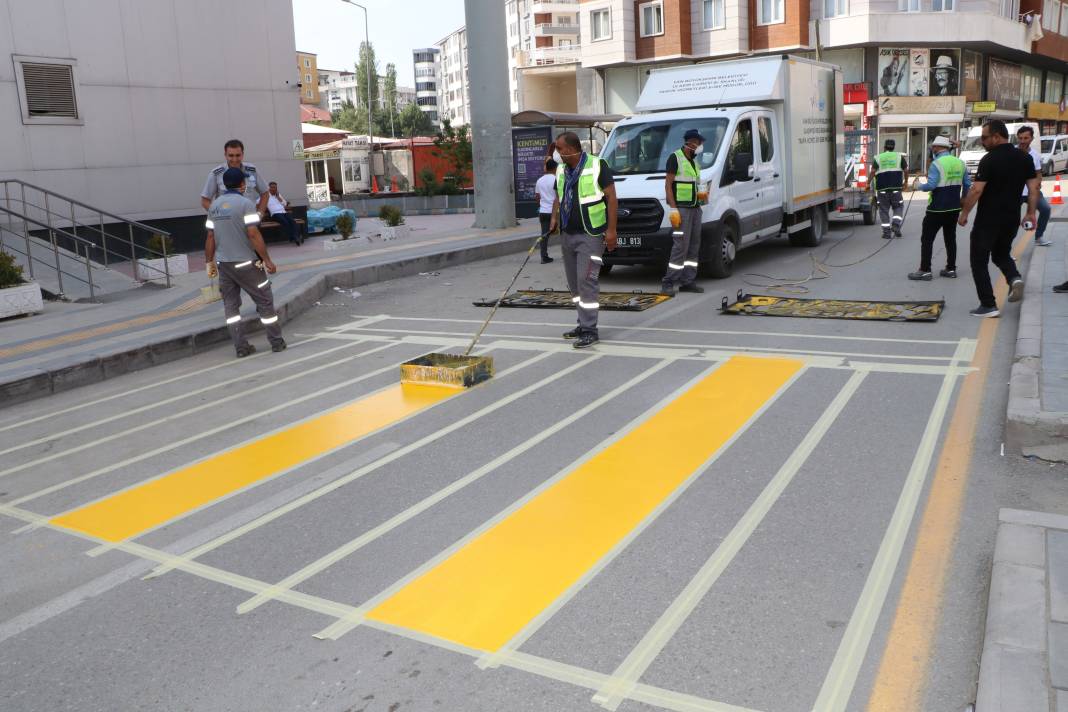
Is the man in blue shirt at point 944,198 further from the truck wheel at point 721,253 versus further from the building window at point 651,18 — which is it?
the building window at point 651,18

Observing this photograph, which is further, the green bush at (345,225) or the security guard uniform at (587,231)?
the green bush at (345,225)

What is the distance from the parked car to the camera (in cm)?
4153

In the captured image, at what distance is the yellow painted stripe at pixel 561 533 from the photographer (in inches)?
147

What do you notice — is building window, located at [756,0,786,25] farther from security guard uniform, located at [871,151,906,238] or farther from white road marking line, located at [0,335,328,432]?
white road marking line, located at [0,335,328,432]

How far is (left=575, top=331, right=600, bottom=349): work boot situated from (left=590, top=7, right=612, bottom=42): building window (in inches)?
1724

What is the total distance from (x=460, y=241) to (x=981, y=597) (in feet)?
52.8

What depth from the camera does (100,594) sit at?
4.12 meters

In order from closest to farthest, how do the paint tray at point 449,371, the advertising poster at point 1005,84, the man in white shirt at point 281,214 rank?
the paint tray at point 449,371 < the man in white shirt at point 281,214 < the advertising poster at point 1005,84

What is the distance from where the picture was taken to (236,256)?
9.15m

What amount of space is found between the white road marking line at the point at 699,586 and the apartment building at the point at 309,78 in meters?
105

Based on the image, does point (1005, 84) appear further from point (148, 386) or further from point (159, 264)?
point (148, 386)

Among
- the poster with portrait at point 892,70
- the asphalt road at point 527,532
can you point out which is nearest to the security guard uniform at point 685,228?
the asphalt road at point 527,532

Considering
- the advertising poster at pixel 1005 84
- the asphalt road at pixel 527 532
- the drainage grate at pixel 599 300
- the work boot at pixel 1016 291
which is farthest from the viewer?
the advertising poster at pixel 1005 84

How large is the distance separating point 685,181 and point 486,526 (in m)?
7.56
